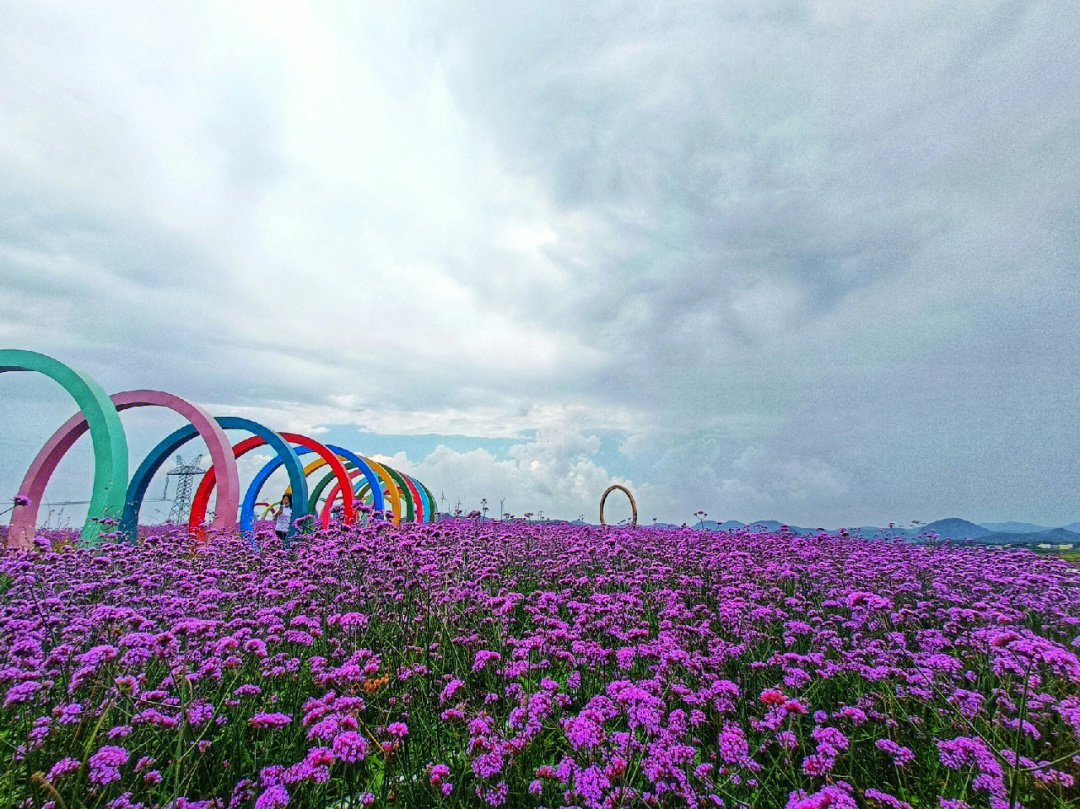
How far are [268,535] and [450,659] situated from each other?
15.8ft

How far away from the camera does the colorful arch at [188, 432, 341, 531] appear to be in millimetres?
14156

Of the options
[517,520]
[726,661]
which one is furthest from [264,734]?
[517,520]

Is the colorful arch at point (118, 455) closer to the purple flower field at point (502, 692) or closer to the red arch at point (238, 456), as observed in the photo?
the red arch at point (238, 456)

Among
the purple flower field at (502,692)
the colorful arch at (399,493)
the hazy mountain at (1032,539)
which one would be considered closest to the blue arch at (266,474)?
the colorful arch at (399,493)

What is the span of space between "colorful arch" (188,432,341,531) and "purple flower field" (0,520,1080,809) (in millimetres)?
7153

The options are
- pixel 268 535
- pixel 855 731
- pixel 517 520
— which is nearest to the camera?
pixel 855 731

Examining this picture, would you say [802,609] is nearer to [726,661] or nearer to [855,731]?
[726,661]

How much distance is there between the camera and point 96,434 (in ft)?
38.8

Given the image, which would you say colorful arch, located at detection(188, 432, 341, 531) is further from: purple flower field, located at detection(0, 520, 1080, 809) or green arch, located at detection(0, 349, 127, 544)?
purple flower field, located at detection(0, 520, 1080, 809)

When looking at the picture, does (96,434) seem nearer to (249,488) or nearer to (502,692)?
(249,488)

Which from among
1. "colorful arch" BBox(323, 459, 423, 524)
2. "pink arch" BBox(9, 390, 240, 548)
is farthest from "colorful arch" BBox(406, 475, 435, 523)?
"pink arch" BBox(9, 390, 240, 548)

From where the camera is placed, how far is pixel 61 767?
2.49 m

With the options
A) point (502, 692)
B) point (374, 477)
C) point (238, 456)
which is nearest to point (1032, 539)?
point (502, 692)

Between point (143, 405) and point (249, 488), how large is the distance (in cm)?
496
